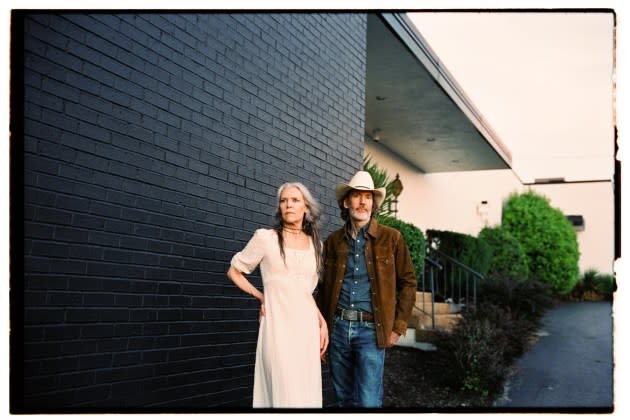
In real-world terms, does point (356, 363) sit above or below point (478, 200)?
below

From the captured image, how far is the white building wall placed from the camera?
14258mm

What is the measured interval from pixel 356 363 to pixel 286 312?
0.62 m

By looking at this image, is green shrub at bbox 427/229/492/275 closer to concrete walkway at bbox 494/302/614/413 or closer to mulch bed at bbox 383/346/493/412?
concrete walkway at bbox 494/302/614/413

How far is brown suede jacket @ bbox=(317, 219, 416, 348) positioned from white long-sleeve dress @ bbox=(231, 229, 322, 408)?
0.31 metres

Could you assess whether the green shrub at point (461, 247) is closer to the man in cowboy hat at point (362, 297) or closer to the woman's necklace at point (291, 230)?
the man in cowboy hat at point (362, 297)

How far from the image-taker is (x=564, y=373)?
25.1 feet

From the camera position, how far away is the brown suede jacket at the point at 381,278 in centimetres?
416

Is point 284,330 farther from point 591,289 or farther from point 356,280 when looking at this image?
point 591,289

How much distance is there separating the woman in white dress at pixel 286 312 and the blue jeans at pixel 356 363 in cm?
21

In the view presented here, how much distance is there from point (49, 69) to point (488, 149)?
11091 mm

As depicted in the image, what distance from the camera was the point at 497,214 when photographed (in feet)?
59.1

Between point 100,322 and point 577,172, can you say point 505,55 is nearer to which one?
point 100,322

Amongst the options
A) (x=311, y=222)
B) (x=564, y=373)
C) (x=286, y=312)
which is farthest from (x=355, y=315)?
(x=564, y=373)

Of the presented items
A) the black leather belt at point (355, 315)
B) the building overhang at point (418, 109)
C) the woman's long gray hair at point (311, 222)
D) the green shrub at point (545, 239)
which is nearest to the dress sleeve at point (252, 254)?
the woman's long gray hair at point (311, 222)
